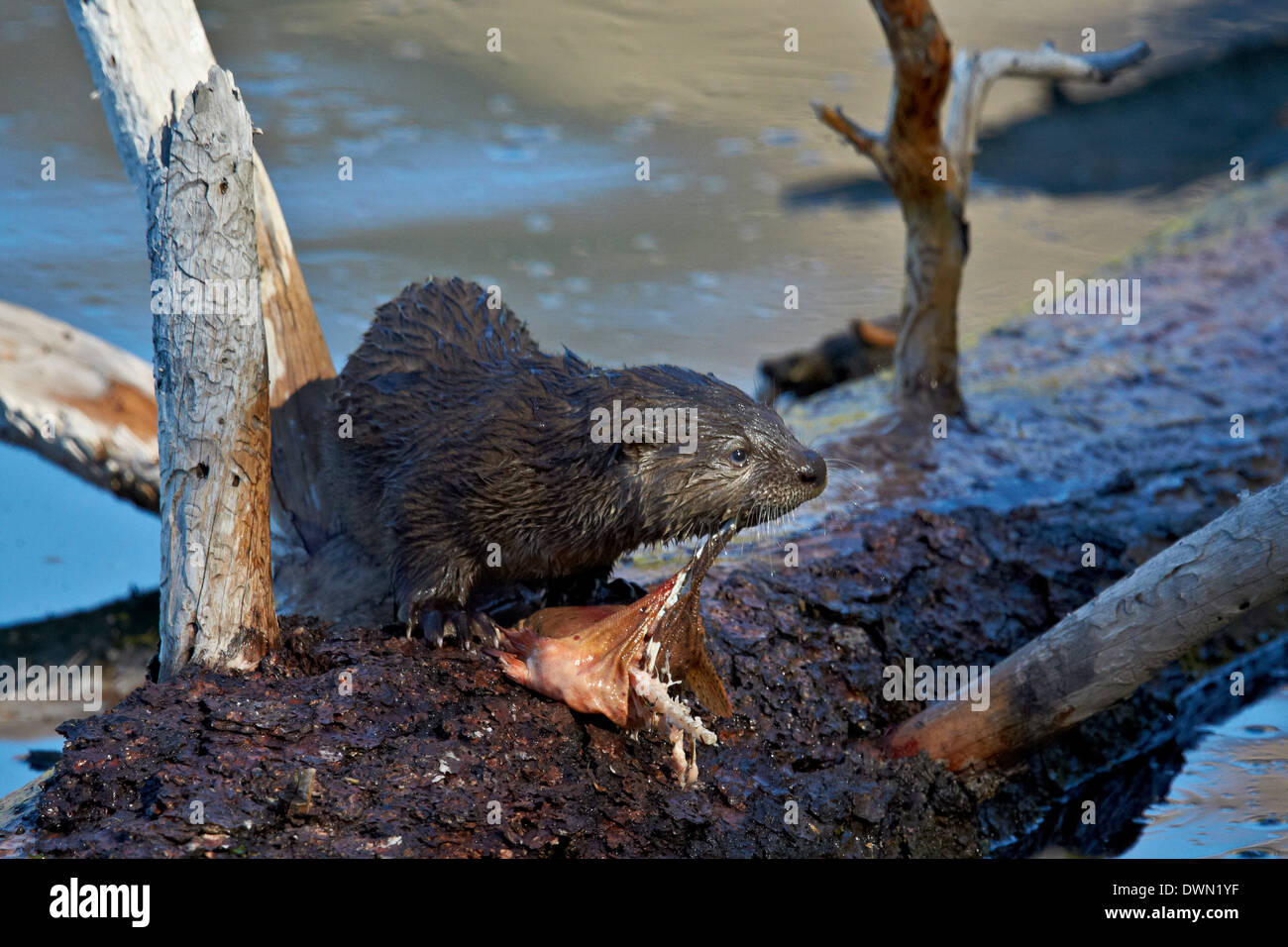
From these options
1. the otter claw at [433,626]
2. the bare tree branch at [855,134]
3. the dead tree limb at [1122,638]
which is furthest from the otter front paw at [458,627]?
the bare tree branch at [855,134]

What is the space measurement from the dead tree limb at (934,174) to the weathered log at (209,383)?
10.1 feet

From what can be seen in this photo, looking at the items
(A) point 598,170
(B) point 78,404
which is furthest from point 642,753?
(A) point 598,170

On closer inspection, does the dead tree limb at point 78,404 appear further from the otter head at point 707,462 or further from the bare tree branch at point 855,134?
the bare tree branch at point 855,134

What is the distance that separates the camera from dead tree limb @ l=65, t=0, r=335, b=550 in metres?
4.59

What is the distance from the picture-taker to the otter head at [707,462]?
3.65 metres

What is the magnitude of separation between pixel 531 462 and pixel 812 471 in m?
0.83

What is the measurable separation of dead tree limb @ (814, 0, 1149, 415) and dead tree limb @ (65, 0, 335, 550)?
8.08 feet

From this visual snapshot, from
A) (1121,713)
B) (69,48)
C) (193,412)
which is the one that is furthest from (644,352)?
(69,48)

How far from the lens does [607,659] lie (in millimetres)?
3504

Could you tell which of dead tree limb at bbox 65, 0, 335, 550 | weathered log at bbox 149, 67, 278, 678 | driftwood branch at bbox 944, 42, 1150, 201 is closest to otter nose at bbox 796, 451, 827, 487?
weathered log at bbox 149, 67, 278, 678

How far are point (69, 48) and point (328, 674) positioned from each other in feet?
27.6

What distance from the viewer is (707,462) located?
12.0 feet

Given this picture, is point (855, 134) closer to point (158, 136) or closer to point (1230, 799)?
point (158, 136)
